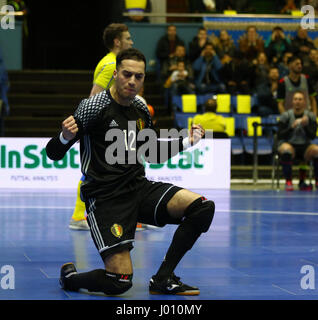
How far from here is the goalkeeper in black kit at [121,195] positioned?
4695 mm

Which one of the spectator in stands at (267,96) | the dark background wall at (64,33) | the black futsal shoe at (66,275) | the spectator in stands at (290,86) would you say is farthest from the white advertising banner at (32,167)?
the dark background wall at (64,33)

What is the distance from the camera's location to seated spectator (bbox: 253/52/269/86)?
15.9m

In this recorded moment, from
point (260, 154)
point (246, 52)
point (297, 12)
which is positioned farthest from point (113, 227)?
point (297, 12)

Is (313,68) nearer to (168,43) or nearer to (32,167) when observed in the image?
(168,43)

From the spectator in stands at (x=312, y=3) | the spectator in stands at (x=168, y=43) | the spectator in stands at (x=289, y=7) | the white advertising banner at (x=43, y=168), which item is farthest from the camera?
the spectator in stands at (x=289, y=7)

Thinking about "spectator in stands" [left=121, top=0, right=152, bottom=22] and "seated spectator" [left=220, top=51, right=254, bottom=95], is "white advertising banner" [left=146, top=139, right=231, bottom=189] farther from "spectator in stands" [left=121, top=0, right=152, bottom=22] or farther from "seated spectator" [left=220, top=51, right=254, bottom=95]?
"spectator in stands" [left=121, top=0, right=152, bottom=22]

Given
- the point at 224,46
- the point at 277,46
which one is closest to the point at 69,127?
the point at 224,46

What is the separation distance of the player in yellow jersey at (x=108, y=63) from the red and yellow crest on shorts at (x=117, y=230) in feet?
7.62

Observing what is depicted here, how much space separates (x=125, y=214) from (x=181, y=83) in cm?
1107

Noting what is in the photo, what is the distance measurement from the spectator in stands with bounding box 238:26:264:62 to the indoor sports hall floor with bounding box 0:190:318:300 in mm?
7035

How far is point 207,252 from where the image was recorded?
642 centimetres

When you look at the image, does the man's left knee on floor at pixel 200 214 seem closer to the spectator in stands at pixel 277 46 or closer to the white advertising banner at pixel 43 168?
the white advertising banner at pixel 43 168
